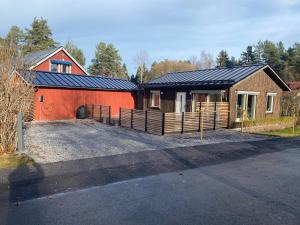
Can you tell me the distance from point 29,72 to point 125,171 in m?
5.25

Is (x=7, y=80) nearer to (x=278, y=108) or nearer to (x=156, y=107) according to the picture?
(x=156, y=107)

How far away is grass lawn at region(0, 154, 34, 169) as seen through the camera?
27.1 ft

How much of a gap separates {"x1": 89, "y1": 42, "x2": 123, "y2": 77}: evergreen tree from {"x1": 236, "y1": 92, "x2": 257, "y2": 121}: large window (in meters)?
53.8

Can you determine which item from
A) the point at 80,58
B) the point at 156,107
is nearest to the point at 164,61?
the point at 80,58

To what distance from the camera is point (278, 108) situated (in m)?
23.1

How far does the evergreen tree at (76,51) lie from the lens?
67938 millimetres

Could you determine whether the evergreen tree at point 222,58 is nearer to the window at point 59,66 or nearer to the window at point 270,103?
the window at point 59,66

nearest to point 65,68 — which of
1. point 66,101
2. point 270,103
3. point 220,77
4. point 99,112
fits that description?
point 66,101

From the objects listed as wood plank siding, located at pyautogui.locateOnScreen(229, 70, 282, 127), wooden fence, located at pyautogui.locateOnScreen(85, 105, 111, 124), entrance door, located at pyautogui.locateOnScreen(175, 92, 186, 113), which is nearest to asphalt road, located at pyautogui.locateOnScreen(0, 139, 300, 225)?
wood plank siding, located at pyautogui.locateOnScreen(229, 70, 282, 127)

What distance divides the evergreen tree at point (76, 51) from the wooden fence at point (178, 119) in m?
53.2

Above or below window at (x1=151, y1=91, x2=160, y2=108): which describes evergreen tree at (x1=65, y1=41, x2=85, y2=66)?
above

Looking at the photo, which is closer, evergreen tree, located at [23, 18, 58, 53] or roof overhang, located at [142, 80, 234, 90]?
roof overhang, located at [142, 80, 234, 90]

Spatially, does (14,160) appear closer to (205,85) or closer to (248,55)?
(205,85)

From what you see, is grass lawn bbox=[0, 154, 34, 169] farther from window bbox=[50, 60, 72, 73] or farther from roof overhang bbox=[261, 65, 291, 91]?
window bbox=[50, 60, 72, 73]
